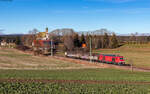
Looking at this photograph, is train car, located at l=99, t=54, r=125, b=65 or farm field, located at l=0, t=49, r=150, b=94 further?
train car, located at l=99, t=54, r=125, b=65

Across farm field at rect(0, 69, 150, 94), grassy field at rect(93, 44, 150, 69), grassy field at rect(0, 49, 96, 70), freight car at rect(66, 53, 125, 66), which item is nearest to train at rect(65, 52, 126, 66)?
freight car at rect(66, 53, 125, 66)

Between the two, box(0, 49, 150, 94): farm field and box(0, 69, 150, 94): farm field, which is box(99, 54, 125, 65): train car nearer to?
box(0, 49, 150, 94): farm field

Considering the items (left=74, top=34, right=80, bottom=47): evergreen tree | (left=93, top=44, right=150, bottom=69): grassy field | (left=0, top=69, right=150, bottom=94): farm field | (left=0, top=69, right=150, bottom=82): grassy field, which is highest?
(left=74, top=34, right=80, bottom=47): evergreen tree

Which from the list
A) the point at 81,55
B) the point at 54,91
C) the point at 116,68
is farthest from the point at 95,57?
the point at 54,91

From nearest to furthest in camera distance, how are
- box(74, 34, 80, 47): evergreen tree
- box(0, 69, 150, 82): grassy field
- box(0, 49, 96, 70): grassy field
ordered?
1. box(0, 69, 150, 82): grassy field
2. box(0, 49, 96, 70): grassy field
3. box(74, 34, 80, 47): evergreen tree

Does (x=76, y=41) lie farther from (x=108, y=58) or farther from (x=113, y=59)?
(x=113, y=59)

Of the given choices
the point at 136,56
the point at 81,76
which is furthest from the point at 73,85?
the point at 136,56

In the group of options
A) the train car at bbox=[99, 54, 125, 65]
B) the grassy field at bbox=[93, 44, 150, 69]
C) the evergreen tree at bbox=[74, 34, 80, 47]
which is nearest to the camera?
the train car at bbox=[99, 54, 125, 65]

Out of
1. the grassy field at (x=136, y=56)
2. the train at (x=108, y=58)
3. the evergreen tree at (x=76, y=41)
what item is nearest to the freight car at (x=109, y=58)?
the train at (x=108, y=58)

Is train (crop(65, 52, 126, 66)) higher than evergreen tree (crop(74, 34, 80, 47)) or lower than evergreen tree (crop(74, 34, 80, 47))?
lower

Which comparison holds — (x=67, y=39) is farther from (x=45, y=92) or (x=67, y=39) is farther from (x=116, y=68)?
(x=45, y=92)

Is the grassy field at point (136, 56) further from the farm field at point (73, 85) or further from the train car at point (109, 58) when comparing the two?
the farm field at point (73, 85)

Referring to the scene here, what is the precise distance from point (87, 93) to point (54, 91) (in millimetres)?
3124

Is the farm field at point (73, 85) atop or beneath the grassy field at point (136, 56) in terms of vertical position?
atop
